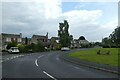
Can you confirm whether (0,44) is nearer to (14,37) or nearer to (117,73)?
(14,37)

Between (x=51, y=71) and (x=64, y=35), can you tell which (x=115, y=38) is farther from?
(x=51, y=71)

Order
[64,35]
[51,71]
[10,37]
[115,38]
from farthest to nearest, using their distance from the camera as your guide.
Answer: [10,37]
[64,35]
[115,38]
[51,71]

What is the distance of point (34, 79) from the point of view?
15.2 m

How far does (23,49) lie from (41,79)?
66.9m

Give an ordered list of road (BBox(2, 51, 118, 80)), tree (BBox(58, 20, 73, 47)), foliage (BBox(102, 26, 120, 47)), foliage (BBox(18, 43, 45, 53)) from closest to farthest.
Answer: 1. road (BBox(2, 51, 118, 80))
2. foliage (BBox(18, 43, 45, 53))
3. foliage (BBox(102, 26, 120, 47))
4. tree (BBox(58, 20, 73, 47))

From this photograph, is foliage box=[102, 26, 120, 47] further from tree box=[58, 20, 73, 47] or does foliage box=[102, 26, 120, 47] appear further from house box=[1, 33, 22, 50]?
house box=[1, 33, 22, 50]

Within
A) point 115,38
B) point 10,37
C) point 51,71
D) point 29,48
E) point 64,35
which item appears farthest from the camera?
point 10,37

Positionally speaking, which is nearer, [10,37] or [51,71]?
[51,71]

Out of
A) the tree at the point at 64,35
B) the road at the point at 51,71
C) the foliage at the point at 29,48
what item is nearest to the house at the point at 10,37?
the tree at the point at 64,35

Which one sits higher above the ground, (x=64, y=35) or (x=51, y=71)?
(x=64, y=35)

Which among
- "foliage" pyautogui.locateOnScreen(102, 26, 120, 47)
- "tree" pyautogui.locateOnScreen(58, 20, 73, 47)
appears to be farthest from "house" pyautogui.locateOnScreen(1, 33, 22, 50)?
"foliage" pyautogui.locateOnScreen(102, 26, 120, 47)

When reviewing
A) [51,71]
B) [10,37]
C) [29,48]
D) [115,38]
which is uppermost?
[10,37]

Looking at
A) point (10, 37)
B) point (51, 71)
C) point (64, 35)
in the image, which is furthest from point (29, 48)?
point (51, 71)

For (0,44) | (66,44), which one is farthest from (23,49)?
(66,44)
